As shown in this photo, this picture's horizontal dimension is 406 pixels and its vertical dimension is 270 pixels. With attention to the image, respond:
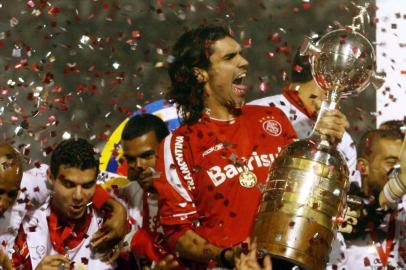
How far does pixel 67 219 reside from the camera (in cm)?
455

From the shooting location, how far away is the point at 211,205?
4.19 meters

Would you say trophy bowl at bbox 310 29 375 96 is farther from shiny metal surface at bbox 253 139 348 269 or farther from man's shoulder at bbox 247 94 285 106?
man's shoulder at bbox 247 94 285 106

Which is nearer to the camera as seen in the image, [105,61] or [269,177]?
[269,177]

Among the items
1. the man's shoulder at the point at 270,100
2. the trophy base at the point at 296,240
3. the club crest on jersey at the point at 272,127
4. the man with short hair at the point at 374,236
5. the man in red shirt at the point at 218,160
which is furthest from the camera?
the man's shoulder at the point at 270,100

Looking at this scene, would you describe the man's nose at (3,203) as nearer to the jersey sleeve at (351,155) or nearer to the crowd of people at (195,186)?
the crowd of people at (195,186)

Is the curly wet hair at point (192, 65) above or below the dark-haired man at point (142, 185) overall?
above

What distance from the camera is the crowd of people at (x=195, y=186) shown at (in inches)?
165

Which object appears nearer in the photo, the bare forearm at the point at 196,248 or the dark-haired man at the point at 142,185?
the bare forearm at the point at 196,248

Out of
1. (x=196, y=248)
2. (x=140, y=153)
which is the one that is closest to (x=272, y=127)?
(x=196, y=248)

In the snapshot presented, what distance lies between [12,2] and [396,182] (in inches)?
93.5

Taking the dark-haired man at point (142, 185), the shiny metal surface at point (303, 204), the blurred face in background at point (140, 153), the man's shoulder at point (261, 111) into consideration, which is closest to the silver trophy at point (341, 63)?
the shiny metal surface at point (303, 204)

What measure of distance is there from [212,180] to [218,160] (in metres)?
0.09

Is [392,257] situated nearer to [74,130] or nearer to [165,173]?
[165,173]

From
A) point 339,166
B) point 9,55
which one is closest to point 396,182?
point 339,166
